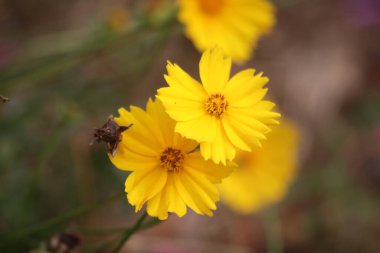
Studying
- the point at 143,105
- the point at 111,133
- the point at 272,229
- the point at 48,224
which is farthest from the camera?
the point at 143,105

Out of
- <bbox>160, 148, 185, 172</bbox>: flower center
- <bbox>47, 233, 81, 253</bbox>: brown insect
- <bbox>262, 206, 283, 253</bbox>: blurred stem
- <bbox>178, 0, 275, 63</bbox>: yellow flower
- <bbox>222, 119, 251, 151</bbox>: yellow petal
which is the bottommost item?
<bbox>47, 233, 81, 253</bbox>: brown insect

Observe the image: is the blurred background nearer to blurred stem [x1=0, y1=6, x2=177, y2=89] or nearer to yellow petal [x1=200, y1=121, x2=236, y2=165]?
blurred stem [x1=0, y1=6, x2=177, y2=89]

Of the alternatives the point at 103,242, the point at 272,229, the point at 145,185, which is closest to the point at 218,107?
the point at 145,185

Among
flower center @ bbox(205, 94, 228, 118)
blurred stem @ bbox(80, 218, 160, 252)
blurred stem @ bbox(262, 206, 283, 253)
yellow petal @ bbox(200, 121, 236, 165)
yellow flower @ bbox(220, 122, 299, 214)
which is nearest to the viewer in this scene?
yellow petal @ bbox(200, 121, 236, 165)

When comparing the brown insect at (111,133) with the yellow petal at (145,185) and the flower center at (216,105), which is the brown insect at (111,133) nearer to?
the yellow petal at (145,185)

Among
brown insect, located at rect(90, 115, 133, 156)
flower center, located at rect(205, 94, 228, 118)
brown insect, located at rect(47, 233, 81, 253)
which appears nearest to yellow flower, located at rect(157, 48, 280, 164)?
flower center, located at rect(205, 94, 228, 118)

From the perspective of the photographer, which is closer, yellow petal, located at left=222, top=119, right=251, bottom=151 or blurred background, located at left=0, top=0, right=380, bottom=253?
yellow petal, located at left=222, top=119, right=251, bottom=151

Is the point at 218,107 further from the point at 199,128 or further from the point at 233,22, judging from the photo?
the point at 233,22
